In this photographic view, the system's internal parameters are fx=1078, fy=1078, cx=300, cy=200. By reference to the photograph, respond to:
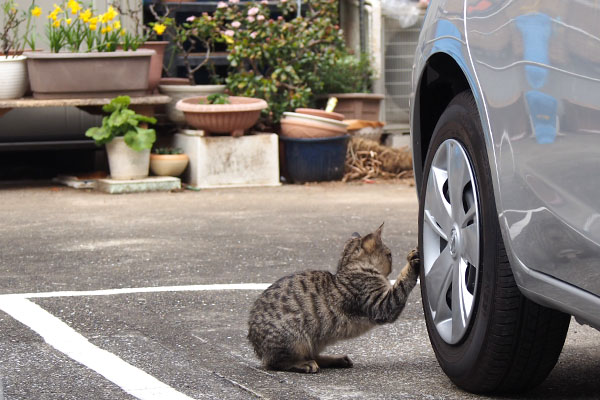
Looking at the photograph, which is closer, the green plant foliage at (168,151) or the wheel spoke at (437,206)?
the wheel spoke at (437,206)

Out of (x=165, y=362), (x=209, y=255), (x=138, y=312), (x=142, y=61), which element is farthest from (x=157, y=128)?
(x=165, y=362)

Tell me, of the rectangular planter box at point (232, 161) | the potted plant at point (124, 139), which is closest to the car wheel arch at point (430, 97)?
the potted plant at point (124, 139)

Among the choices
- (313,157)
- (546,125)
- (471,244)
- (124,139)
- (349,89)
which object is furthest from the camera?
(349,89)

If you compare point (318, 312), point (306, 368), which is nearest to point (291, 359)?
point (306, 368)

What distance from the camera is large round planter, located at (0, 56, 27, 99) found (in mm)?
9281

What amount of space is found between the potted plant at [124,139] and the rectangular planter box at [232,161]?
0.49 m

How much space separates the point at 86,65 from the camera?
9445 mm

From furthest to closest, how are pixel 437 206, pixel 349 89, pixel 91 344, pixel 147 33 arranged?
pixel 349 89 → pixel 147 33 → pixel 91 344 → pixel 437 206

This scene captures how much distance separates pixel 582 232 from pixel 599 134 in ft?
0.81

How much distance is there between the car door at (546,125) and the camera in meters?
2.50

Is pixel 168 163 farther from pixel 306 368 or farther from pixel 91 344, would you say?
pixel 306 368

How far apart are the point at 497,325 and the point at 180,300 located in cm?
227

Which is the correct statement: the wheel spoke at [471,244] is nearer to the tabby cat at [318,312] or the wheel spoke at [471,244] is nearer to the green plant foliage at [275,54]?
the tabby cat at [318,312]

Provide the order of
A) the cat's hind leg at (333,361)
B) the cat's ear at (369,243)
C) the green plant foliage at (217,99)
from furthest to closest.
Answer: the green plant foliage at (217,99) < the cat's ear at (369,243) < the cat's hind leg at (333,361)
